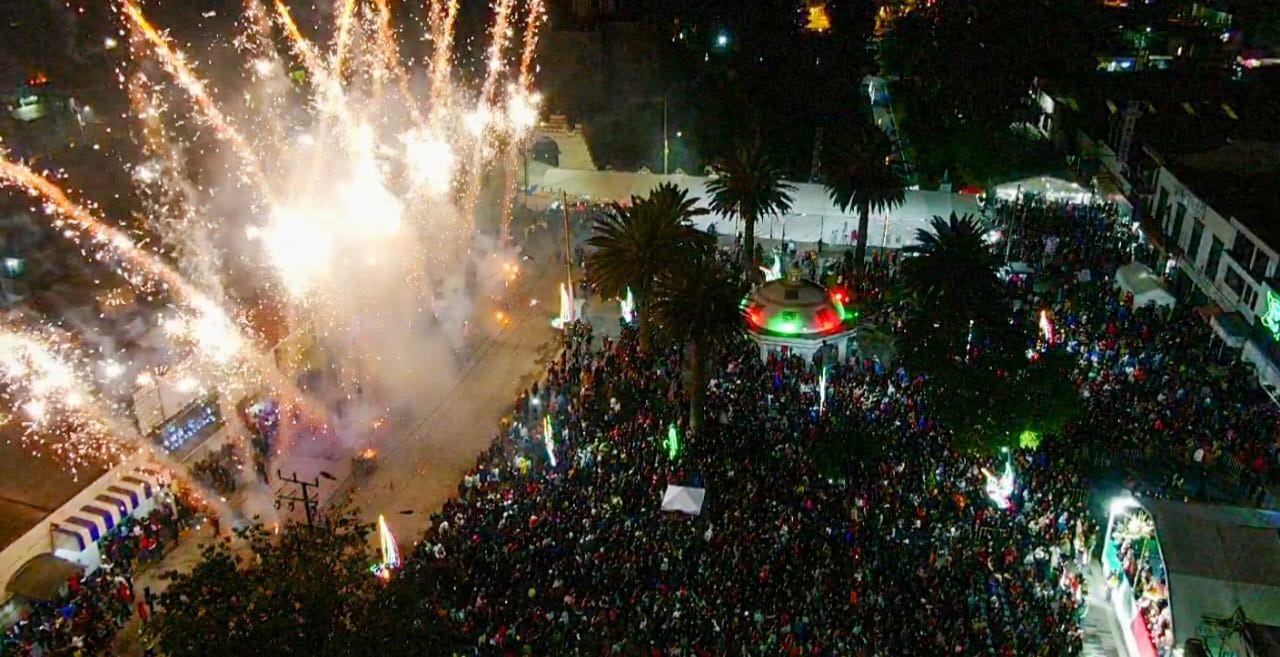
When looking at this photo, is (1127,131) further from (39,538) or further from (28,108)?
(28,108)

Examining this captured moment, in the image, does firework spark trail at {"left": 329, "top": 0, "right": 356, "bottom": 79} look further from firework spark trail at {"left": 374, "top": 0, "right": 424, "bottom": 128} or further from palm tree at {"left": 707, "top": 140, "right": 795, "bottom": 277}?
palm tree at {"left": 707, "top": 140, "right": 795, "bottom": 277}

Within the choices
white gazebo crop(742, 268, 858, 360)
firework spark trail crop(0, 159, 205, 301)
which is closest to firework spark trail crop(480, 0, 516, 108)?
firework spark trail crop(0, 159, 205, 301)

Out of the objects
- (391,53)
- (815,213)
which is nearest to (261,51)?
(391,53)

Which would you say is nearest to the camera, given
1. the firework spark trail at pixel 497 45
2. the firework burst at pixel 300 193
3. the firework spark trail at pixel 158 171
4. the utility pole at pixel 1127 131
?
the firework burst at pixel 300 193

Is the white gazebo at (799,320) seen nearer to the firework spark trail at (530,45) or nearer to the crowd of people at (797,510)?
the crowd of people at (797,510)

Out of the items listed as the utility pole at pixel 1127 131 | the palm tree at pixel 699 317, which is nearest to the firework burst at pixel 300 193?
the palm tree at pixel 699 317

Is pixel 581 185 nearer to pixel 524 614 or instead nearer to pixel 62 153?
pixel 524 614

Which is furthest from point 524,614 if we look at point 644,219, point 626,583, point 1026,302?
point 1026,302
